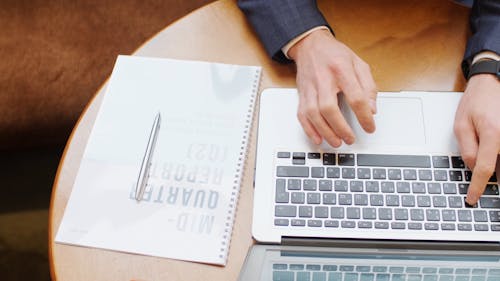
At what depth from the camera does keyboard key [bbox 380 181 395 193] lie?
2.11 ft

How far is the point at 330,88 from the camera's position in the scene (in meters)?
0.70

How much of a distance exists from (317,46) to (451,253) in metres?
0.34

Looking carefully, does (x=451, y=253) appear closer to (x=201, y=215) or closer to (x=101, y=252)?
(x=201, y=215)

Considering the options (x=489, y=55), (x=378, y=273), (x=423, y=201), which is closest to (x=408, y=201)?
(x=423, y=201)

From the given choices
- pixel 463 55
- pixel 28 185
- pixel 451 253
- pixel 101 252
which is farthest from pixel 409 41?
pixel 28 185

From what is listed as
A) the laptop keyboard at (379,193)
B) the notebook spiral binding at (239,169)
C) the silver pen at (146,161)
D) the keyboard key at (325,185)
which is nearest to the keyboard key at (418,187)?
the laptop keyboard at (379,193)

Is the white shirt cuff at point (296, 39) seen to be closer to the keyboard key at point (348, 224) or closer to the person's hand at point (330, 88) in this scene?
the person's hand at point (330, 88)

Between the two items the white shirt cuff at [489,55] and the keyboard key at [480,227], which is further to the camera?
the white shirt cuff at [489,55]

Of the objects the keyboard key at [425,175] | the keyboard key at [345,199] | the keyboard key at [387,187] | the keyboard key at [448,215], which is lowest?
the keyboard key at [448,215]

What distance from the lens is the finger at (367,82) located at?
0.68 metres

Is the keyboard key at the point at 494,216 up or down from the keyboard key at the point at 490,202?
down

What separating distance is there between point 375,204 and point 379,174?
0.04 m

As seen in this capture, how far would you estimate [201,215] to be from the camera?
2.11ft

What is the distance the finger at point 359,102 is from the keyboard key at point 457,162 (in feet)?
0.36
